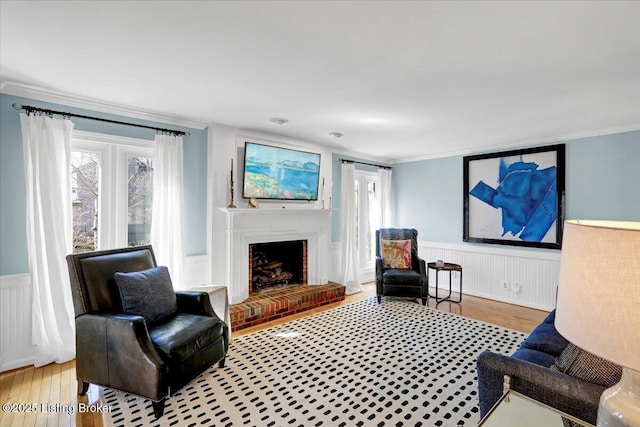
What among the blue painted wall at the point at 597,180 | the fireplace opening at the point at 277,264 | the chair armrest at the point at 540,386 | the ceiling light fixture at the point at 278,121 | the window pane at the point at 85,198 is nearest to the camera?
the chair armrest at the point at 540,386

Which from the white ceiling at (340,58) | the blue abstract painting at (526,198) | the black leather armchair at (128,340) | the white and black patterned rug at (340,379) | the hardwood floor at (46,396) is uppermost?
the white ceiling at (340,58)

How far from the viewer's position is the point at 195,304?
2695 millimetres

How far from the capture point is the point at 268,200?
4270 millimetres

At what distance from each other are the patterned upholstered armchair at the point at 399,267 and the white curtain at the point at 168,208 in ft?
8.42

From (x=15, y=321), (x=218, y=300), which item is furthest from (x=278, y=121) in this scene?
(x=15, y=321)

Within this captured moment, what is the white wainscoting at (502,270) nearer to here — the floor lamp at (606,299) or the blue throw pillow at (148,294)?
the blue throw pillow at (148,294)

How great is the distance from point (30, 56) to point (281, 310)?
3.23m

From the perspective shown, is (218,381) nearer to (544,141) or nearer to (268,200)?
(268,200)

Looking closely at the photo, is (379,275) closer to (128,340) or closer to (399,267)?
(399,267)

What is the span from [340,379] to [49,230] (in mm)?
2763

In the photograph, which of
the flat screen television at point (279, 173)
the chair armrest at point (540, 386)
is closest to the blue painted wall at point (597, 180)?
the flat screen television at point (279, 173)

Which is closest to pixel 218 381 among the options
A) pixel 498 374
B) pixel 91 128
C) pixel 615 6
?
pixel 498 374

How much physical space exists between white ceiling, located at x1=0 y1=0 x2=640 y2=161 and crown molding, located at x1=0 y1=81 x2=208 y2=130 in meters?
0.09

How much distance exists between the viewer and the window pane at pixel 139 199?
3.34 m
